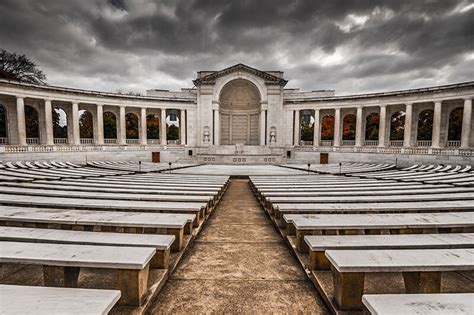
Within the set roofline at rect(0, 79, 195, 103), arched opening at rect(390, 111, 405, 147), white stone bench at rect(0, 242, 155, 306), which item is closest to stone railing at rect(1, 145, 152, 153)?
roofline at rect(0, 79, 195, 103)

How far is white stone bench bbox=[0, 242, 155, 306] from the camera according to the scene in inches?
89.9

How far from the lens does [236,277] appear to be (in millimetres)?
3320

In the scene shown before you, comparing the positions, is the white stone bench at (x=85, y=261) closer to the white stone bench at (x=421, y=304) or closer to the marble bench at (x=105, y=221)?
the marble bench at (x=105, y=221)

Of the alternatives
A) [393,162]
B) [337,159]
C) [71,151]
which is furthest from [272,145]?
[71,151]

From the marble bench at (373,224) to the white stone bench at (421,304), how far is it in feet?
5.61

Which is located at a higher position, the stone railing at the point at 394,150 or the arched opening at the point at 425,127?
the arched opening at the point at 425,127

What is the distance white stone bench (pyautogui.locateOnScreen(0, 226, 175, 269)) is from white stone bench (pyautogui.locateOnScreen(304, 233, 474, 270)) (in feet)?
6.69

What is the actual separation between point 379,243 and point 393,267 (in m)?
0.69

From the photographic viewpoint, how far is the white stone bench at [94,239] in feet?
9.38

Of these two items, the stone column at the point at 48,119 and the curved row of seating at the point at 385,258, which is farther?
the stone column at the point at 48,119

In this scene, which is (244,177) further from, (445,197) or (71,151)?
(71,151)

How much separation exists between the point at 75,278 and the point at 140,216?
156 centimetres

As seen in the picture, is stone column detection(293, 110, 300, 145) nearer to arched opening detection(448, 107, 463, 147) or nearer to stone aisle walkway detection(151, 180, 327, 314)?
arched opening detection(448, 107, 463, 147)


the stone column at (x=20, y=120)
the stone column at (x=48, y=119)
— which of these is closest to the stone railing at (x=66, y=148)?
the stone column at (x=20, y=120)
